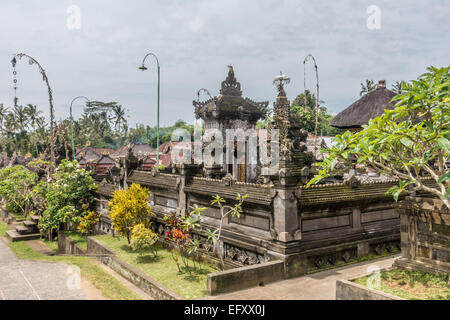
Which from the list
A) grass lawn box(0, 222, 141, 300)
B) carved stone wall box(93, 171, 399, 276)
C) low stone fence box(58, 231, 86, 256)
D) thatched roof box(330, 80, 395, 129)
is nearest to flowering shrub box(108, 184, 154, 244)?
grass lawn box(0, 222, 141, 300)

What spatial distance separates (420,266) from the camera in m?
9.58

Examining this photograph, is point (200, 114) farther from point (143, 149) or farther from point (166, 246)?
point (143, 149)

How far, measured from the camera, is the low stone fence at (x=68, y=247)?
62.8ft

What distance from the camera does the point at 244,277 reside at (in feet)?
33.7

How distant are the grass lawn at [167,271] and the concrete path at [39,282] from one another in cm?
236

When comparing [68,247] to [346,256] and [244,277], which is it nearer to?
[244,277]

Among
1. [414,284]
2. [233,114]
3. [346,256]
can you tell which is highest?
[233,114]

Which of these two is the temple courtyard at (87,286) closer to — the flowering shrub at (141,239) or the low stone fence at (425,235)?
the flowering shrub at (141,239)

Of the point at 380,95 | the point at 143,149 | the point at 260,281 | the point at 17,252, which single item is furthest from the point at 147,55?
the point at 143,149

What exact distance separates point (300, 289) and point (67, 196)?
53.2ft

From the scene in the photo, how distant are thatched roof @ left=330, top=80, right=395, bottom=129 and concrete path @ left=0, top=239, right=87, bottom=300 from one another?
22.7 meters

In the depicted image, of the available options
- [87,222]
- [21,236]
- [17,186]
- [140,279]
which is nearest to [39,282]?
[140,279]

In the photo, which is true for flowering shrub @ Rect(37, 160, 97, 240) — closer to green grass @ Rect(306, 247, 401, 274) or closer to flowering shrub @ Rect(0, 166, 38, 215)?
flowering shrub @ Rect(0, 166, 38, 215)

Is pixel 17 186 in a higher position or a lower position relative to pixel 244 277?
higher
